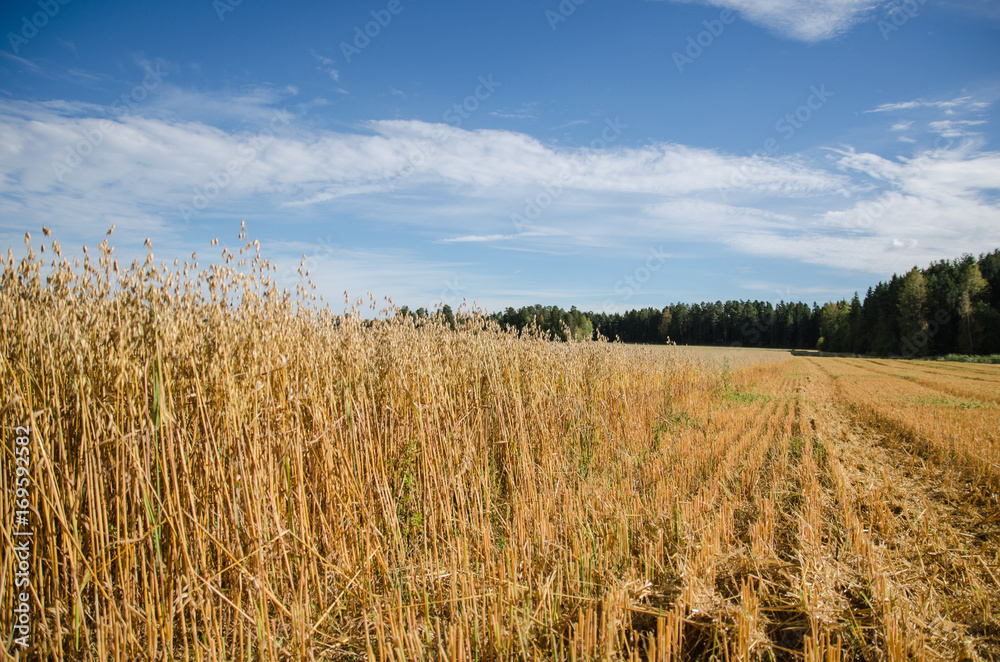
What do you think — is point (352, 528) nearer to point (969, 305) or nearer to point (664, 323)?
point (969, 305)

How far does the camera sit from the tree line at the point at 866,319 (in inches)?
1960

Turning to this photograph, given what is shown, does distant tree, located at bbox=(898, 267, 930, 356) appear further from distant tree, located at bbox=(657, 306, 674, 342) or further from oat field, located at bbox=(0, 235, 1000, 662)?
oat field, located at bbox=(0, 235, 1000, 662)

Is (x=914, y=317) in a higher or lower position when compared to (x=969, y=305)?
lower

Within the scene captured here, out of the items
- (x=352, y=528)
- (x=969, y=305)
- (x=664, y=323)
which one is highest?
(x=969, y=305)

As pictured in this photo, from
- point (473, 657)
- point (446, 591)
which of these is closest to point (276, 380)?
point (446, 591)

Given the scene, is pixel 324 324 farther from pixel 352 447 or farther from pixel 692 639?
pixel 692 639

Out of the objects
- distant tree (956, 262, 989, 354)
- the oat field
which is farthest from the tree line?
the oat field

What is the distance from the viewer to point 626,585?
10.4 ft

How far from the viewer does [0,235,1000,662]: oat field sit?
7.73 ft

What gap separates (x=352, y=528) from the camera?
3.35m

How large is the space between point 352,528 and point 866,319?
293 feet

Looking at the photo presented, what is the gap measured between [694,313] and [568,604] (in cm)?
10503

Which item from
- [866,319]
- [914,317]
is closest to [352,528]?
[914,317]

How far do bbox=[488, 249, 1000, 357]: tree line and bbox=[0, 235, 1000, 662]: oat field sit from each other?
26.0 feet
